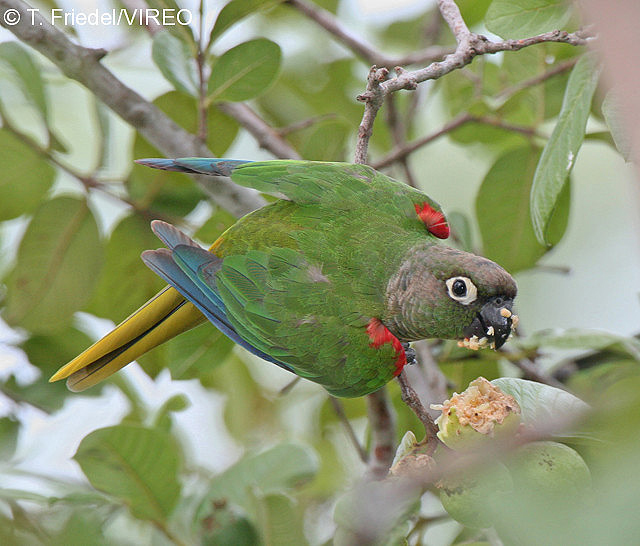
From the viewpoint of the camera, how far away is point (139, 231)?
1.51 metres

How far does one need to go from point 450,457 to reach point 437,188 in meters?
1.78

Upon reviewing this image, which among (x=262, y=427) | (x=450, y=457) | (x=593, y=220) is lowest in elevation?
(x=262, y=427)

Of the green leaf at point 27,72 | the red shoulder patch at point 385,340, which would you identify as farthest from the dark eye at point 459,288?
the green leaf at point 27,72

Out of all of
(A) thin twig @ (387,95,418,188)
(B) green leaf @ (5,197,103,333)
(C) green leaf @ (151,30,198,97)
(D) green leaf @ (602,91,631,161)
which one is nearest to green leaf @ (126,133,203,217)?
(B) green leaf @ (5,197,103,333)

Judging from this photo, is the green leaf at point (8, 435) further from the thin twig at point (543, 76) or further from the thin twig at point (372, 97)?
the thin twig at point (543, 76)

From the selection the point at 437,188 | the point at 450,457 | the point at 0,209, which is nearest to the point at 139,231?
the point at 0,209

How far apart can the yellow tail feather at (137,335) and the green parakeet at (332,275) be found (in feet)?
0.35

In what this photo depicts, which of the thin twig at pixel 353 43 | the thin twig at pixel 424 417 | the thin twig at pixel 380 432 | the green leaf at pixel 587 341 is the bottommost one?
the thin twig at pixel 380 432

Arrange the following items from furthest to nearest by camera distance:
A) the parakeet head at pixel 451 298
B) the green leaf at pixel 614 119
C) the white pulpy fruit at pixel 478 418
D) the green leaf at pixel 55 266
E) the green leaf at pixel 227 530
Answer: the green leaf at pixel 55 266 < the green leaf at pixel 227 530 < the parakeet head at pixel 451 298 < the green leaf at pixel 614 119 < the white pulpy fruit at pixel 478 418

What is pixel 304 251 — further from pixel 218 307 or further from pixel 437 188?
pixel 437 188

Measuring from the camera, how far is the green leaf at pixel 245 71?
49.8 inches

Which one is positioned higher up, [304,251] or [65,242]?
[304,251]

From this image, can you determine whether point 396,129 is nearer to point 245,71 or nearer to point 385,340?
point 245,71

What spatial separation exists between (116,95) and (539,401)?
0.88 meters
